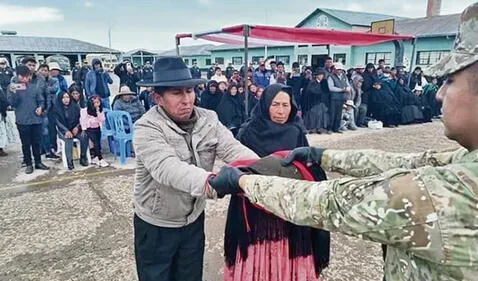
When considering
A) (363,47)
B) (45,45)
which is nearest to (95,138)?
(363,47)

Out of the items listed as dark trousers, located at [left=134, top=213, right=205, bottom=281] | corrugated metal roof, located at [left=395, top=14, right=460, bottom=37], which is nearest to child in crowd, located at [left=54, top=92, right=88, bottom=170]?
dark trousers, located at [left=134, top=213, right=205, bottom=281]

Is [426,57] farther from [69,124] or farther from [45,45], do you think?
[45,45]

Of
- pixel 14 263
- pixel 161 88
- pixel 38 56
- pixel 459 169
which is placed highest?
pixel 38 56

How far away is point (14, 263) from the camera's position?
117 inches

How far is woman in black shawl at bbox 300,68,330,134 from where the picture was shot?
27.0 feet

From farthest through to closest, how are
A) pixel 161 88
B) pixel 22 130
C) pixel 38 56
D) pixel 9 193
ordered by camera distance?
pixel 38 56
pixel 22 130
pixel 9 193
pixel 161 88

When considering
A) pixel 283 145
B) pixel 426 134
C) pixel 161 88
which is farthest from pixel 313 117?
pixel 161 88

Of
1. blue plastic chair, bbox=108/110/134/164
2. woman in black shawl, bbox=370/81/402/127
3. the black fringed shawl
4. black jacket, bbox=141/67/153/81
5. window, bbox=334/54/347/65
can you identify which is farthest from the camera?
window, bbox=334/54/347/65

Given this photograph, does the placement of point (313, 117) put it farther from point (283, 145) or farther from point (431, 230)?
point (431, 230)

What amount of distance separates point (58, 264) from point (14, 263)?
393mm

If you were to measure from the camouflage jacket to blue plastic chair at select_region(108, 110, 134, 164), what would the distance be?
540 cm

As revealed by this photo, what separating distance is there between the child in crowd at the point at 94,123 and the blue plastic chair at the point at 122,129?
0.23 metres

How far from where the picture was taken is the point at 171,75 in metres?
1.77

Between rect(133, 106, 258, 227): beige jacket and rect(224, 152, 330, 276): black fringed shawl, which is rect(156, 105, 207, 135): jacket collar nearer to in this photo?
rect(133, 106, 258, 227): beige jacket
